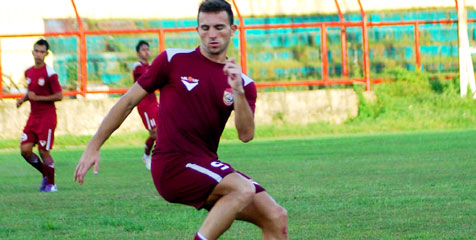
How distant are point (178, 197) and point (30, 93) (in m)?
7.10

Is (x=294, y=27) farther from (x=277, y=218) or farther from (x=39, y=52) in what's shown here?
(x=277, y=218)

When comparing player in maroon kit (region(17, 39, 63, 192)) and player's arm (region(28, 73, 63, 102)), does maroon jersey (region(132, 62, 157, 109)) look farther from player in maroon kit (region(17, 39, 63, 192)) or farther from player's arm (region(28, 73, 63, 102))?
player's arm (region(28, 73, 63, 102))

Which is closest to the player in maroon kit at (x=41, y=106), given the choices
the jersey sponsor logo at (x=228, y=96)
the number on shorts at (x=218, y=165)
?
the number on shorts at (x=218, y=165)

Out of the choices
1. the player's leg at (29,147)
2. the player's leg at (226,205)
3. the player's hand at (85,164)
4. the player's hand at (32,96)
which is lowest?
the player's leg at (29,147)

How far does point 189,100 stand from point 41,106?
23.9 ft

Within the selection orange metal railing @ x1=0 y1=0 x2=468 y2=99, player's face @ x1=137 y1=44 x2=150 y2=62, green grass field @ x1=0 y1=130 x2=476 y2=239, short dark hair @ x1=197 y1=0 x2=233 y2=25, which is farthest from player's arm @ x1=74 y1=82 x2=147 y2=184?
orange metal railing @ x1=0 y1=0 x2=468 y2=99

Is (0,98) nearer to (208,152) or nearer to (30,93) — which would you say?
(30,93)

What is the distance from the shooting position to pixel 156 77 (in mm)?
5637

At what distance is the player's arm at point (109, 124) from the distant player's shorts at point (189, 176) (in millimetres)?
334

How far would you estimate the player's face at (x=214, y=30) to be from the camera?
18.1 ft

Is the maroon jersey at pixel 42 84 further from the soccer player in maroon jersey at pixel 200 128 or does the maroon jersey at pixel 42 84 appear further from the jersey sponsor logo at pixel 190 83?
the jersey sponsor logo at pixel 190 83

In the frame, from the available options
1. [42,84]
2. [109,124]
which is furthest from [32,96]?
[109,124]

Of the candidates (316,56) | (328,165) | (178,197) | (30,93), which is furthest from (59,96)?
(316,56)

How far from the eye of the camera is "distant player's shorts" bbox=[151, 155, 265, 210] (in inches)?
217
